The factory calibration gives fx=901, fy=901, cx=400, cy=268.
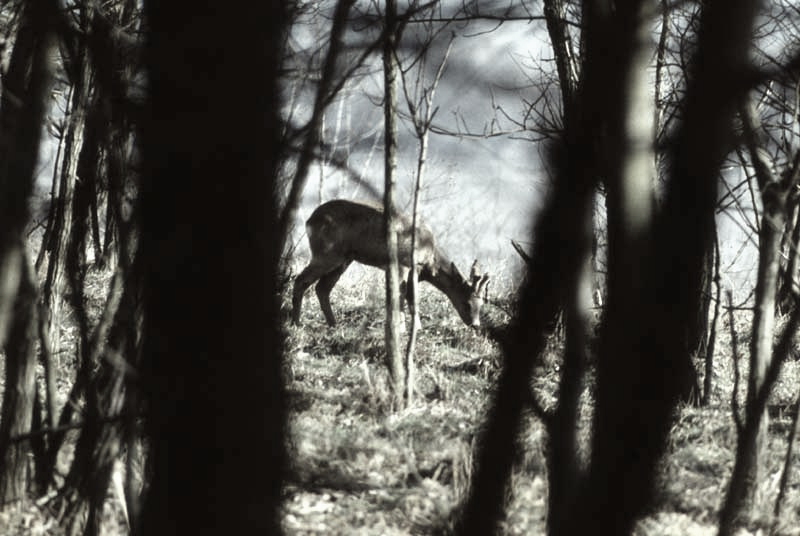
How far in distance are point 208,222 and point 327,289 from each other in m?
10.6

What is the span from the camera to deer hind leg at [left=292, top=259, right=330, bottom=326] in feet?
43.4

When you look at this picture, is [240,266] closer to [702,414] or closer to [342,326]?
[702,414]

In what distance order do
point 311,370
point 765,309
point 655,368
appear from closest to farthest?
point 655,368, point 765,309, point 311,370

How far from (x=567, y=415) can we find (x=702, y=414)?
5.19 meters

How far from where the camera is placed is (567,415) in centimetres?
377

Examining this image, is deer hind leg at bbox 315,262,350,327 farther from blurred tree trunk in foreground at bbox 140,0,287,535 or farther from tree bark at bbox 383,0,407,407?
blurred tree trunk in foreground at bbox 140,0,287,535

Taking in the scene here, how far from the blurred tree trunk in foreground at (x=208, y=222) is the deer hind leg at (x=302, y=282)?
9747 mm

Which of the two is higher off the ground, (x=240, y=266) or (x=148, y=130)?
(x=148, y=130)

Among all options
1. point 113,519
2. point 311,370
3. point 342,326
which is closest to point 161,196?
point 113,519

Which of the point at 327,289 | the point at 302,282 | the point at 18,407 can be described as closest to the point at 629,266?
the point at 18,407

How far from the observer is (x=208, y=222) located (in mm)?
3033

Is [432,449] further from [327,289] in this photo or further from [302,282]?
[302,282]

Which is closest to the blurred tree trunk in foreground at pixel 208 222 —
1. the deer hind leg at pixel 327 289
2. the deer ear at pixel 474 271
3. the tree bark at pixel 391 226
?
the tree bark at pixel 391 226

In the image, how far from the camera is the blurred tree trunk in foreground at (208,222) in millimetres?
3039
